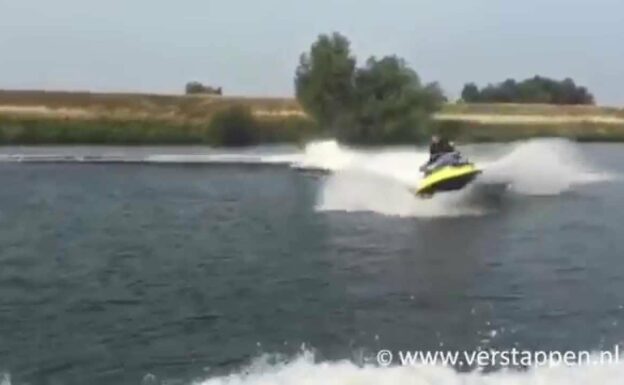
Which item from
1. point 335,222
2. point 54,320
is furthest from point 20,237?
point 335,222

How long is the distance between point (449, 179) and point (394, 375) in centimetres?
126

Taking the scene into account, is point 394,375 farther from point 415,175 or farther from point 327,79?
point 415,175

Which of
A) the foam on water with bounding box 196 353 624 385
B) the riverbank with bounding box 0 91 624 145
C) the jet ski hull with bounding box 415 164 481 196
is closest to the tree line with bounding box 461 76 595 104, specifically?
the riverbank with bounding box 0 91 624 145

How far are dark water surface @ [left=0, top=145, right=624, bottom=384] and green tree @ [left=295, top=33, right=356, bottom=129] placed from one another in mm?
201

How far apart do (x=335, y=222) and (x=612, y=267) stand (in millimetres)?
798

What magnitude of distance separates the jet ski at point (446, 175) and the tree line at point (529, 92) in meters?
0.29

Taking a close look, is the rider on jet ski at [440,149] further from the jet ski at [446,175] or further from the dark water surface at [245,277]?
the dark water surface at [245,277]

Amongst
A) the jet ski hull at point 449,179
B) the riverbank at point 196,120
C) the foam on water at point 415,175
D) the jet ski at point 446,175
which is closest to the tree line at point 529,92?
the riverbank at point 196,120

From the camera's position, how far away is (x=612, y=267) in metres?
2.73

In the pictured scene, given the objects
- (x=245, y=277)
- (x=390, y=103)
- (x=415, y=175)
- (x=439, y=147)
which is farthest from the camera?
(x=415, y=175)

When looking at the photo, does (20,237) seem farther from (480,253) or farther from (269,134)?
(480,253)

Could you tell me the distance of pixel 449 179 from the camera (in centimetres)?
355

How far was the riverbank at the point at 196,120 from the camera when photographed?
275 centimetres

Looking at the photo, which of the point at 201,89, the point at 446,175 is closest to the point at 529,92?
the point at 446,175
